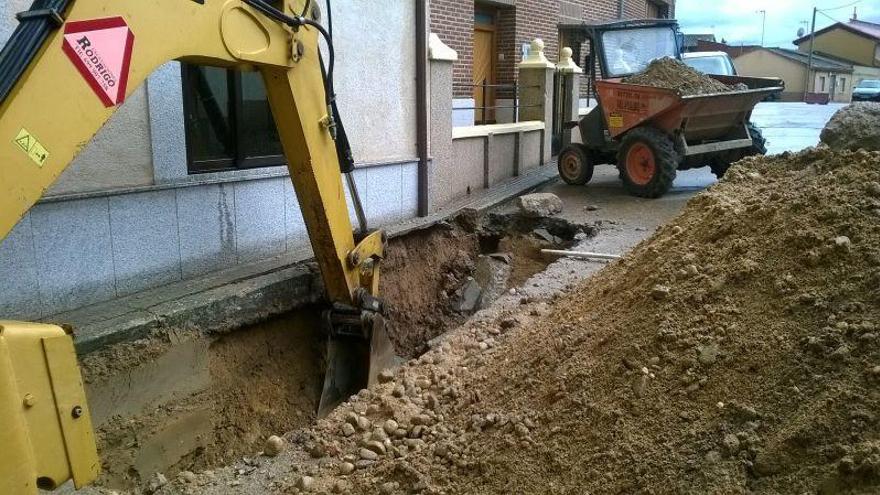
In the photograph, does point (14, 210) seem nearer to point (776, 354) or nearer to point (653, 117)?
point (776, 354)

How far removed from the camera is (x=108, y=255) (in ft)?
14.0

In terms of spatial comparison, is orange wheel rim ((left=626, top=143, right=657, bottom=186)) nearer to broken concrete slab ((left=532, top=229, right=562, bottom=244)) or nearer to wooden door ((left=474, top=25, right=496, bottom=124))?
broken concrete slab ((left=532, top=229, right=562, bottom=244))

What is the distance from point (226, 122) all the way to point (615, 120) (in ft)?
20.2

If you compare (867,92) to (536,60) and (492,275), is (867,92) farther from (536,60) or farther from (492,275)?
(492,275)

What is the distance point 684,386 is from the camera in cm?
290

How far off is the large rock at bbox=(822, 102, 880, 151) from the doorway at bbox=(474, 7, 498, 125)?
8682 mm

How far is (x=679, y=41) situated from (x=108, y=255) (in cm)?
1006

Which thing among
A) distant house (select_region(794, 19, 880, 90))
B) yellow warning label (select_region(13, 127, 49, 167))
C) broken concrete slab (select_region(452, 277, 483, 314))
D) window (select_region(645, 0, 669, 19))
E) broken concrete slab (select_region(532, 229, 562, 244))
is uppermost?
distant house (select_region(794, 19, 880, 90))

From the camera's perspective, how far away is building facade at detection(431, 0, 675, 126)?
458 inches

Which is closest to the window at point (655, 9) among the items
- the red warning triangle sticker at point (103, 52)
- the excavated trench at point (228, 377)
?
the excavated trench at point (228, 377)

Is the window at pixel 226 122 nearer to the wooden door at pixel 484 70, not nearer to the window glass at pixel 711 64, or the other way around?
the wooden door at pixel 484 70

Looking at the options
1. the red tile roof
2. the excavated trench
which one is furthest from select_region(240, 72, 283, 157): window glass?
the red tile roof

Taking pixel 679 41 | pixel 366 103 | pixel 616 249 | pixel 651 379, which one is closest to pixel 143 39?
pixel 651 379

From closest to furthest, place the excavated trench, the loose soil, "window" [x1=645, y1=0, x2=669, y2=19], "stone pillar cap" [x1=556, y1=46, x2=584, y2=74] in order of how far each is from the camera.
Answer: the excavated trench → the loose soil → "stone pillar cap" [x1=556, y1=46, x2=584, y2=74] → "window" [x1=645, y1=0, x2=669, y2=19]
